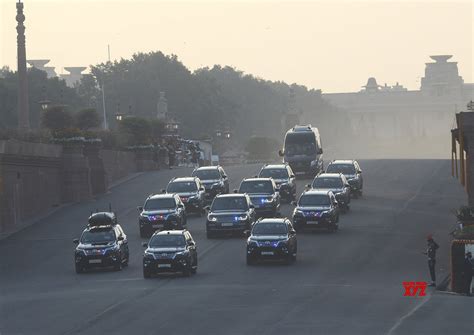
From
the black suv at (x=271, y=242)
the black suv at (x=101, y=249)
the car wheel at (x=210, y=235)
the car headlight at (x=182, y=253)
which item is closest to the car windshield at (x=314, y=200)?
the car wheel at (x=210, y=235)

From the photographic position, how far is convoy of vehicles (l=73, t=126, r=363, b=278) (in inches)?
1665

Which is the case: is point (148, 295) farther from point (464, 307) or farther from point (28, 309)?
point (464, 307)

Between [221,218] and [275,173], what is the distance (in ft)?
45.0

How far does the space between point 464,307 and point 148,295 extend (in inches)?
345

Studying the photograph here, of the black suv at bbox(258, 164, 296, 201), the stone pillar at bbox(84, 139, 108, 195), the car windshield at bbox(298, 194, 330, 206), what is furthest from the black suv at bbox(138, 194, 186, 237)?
the stone pillar at bbox(84, 139, 108, 195)

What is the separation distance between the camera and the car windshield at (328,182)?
60656mm

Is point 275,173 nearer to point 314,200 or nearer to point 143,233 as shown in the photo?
point 314,200

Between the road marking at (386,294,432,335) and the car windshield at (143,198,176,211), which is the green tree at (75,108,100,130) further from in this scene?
the road marking at (386,294,432,335)

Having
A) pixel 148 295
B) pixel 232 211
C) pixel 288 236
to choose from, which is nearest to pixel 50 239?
pixel 232 211

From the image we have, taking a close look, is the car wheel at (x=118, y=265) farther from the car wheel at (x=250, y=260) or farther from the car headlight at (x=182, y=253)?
the car wheel at (x=250, y=260)

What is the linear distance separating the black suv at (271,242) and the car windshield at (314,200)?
326 inches

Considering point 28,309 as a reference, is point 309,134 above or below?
above

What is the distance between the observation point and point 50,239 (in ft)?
185

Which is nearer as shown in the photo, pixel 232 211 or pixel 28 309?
pixel 28 309
